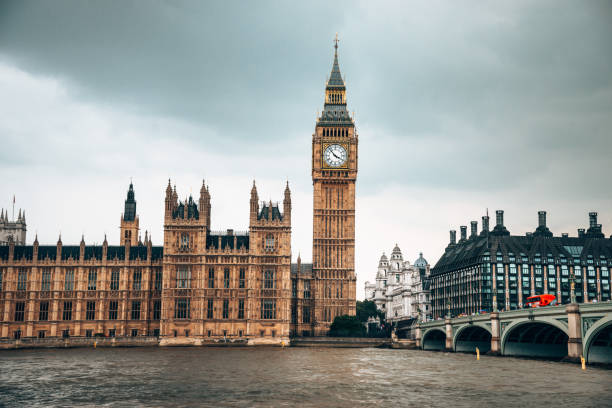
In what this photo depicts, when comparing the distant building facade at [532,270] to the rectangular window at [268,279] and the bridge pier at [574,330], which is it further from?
the bridge pier at [574,330]

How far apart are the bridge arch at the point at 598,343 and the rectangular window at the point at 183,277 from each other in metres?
79.2

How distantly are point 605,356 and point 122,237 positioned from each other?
128675mm

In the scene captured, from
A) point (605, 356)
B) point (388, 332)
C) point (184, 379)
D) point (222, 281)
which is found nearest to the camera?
point (184, 379)

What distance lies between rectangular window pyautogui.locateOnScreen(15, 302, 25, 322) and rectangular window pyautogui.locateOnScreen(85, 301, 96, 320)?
11.9m

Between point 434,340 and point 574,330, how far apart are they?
2377 inches

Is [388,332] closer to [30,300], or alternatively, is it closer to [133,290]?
[133,290]

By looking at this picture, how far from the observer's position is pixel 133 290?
132 meters

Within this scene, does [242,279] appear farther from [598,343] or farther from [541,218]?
[541,218]

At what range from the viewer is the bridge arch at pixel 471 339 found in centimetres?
10166

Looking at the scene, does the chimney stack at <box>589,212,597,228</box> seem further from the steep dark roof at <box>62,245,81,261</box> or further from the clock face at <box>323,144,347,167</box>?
the steep dark roof at <box>62,245,81,261</box>

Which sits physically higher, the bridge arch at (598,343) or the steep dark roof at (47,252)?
the steep dark roof at (47,252)

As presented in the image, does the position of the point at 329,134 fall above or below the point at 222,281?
above

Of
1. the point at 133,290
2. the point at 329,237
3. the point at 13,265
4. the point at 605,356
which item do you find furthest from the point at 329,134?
the point at 605,356

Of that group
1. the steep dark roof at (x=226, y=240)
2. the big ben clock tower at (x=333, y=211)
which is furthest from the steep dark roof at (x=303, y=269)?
the steep dark roof at (x=226, y=240)
